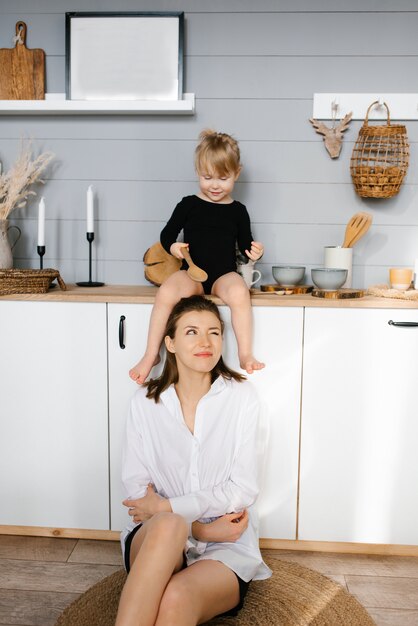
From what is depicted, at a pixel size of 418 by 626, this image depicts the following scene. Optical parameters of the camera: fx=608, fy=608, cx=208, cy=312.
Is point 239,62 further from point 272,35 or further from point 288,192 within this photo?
point 288,192

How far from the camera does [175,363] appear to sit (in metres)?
1.83

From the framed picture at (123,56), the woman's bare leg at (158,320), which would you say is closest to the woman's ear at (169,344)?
the woman's bare leg at (158,320)

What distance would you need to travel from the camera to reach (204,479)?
1.74 meters

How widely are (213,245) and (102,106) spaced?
2.22 feet

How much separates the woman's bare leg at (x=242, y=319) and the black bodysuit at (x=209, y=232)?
0.14 m

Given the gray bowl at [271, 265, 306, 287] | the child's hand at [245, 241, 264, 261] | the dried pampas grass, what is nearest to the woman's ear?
the child's hand at [245, 241, 264, 261]

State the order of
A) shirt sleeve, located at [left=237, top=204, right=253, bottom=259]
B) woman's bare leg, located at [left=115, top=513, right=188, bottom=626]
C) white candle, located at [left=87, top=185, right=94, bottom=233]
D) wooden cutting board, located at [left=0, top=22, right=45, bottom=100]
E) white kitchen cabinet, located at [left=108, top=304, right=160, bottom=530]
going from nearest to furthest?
woman's bare leg, located at [left=115, top=513, right=188, bottom=626]
white kitchen cabinet, located at [left=108, top=304, right=160, bottom=530]
shirt sleeve, located at [left=237, top=204, right=253, bottom=259]
white candle, located at [left=87, top=185, right=94, bottom=233]
wooden cutting board, located at [left=0, top=22, right=45, bottom=100]

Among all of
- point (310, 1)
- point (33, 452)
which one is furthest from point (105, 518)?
point (310, 1)

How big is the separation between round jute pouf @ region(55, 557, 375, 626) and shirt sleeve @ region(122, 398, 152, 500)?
12.6 inches

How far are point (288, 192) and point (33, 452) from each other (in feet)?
4.40

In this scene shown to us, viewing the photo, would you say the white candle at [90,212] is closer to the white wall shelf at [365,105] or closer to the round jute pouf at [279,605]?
the white wall shelf at [365,105]

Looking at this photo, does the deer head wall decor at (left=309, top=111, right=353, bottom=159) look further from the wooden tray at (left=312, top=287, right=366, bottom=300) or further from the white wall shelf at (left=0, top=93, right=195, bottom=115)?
the wooden tray at (left=312, top=287, right=366, bottom=300)

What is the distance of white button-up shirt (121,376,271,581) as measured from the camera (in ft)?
5.60

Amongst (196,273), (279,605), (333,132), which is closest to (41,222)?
(196,273)
